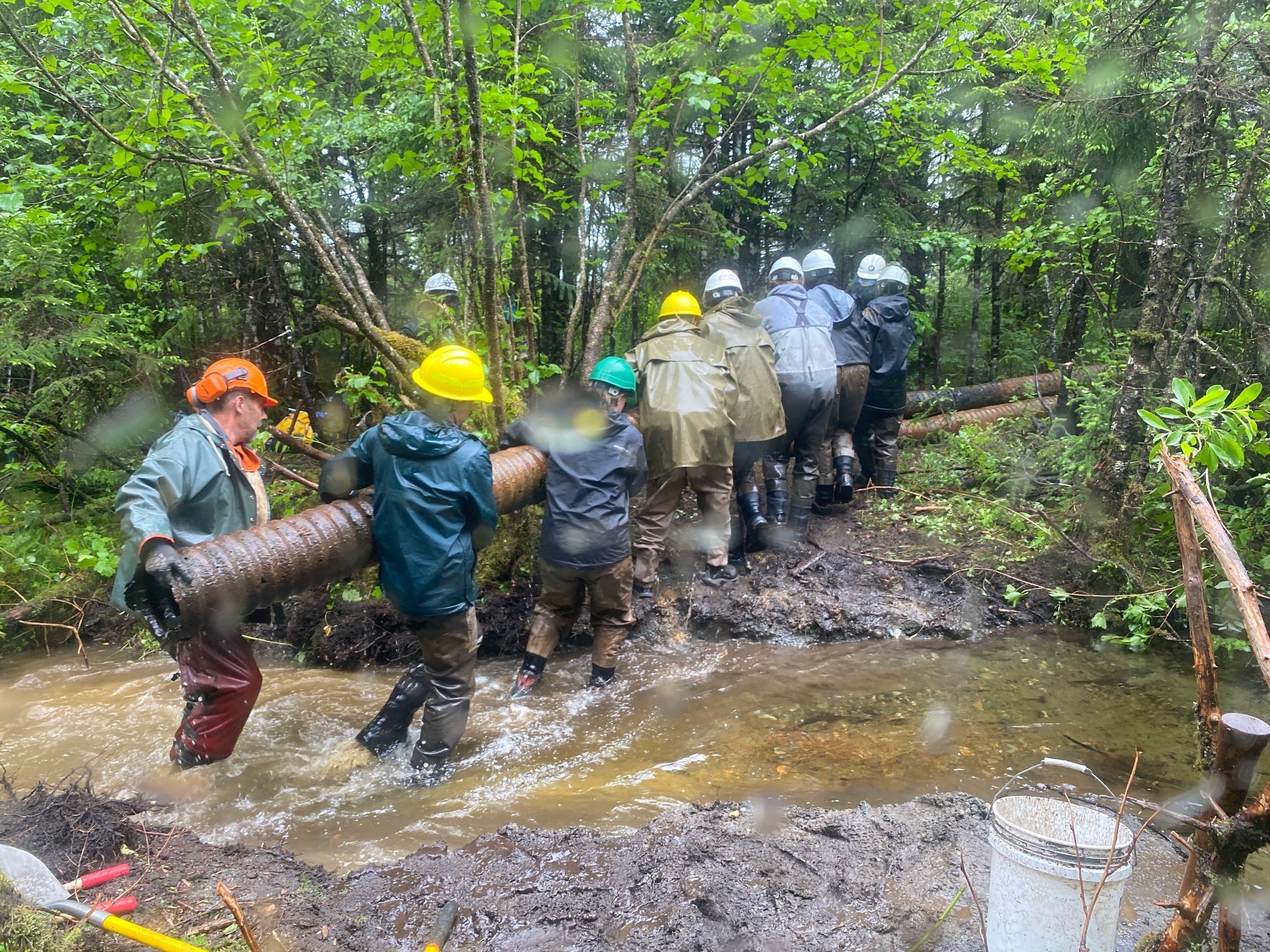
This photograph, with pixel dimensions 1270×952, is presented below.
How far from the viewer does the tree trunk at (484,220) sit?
4457mm

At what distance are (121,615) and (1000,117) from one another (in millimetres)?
12252

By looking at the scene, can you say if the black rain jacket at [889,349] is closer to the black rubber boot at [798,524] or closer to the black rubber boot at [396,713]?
the black rubber boot at [798,524]

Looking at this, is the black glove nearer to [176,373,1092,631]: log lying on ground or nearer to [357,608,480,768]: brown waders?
[176,373,1092,631]: log lying on ground

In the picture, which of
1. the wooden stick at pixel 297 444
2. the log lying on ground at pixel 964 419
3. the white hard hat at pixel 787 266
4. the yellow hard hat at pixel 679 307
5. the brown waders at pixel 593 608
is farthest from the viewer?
the log lying on ground at pixel 964 419

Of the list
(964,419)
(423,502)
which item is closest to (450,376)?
(423,502)

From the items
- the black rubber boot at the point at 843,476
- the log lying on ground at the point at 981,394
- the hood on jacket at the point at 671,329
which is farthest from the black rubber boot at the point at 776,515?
the log lying on ground at the point at 981,394

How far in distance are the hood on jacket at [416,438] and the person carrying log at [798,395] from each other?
12.9ft


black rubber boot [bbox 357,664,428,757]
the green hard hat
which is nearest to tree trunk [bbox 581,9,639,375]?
the green hard hat

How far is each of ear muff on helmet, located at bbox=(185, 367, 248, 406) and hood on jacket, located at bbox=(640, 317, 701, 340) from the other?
11.5ft

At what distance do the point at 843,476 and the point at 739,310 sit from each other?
2227 mm

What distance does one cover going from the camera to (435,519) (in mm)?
4215

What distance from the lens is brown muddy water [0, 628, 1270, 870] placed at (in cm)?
394

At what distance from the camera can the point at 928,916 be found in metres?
2.75

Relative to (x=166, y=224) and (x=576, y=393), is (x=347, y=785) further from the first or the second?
(x=166, y=224)
